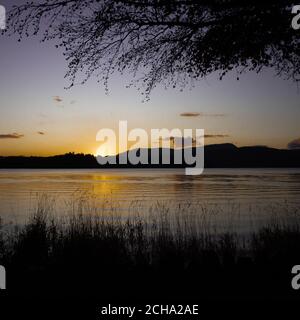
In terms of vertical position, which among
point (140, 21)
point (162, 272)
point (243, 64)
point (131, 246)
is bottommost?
point (131, 246)

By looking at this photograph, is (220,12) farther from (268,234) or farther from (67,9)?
→ (268,234)

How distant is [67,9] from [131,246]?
23.6 ft

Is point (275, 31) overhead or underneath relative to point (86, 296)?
overhead

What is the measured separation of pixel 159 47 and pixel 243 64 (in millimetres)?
→ 1949

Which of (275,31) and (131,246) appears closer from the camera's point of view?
(275,31)

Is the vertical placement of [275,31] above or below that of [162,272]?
above

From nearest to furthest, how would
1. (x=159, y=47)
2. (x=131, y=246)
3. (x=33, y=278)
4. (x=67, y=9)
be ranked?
1. (x=33, y=278)
2. (x=67, y=9)
3. (x=159, y=47)
4. (x=131, y=246)

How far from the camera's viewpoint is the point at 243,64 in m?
9.30

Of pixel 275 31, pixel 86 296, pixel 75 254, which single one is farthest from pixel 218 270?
pixel 275 31

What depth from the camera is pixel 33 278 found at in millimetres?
6500

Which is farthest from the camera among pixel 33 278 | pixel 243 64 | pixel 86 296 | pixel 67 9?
pixel 243 64
